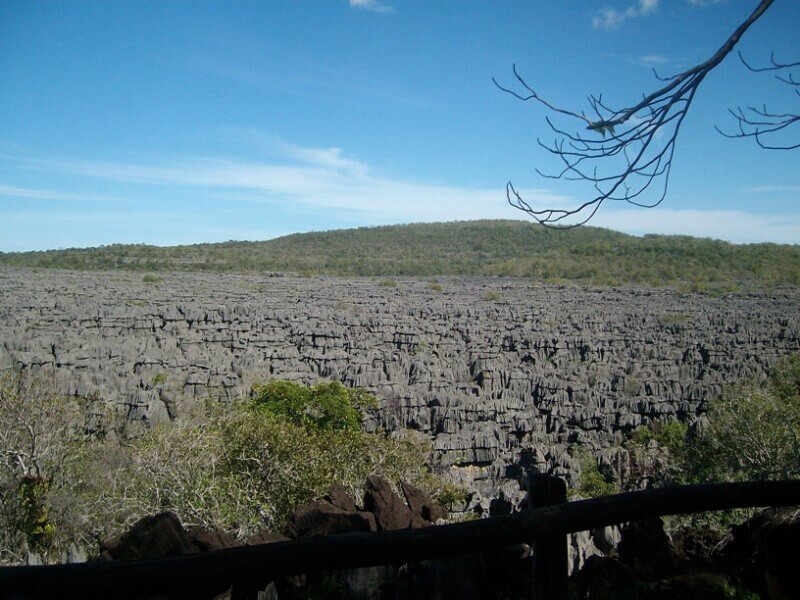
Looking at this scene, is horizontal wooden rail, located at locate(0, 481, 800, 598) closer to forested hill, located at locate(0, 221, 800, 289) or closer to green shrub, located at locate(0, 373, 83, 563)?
green shrub, located at locate(0, 373, 83, 563)

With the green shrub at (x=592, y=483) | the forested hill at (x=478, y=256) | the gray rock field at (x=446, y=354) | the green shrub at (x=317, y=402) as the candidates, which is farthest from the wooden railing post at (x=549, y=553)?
the forested hill at (x=478, y=256)

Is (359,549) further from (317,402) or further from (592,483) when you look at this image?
(317,402)

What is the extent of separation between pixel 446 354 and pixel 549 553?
24952mm

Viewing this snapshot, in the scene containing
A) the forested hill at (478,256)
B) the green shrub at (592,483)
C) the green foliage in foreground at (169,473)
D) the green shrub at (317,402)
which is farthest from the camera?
the forested hill at (478,256)

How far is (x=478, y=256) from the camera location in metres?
85.8

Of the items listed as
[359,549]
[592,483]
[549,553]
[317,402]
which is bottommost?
[592,483]

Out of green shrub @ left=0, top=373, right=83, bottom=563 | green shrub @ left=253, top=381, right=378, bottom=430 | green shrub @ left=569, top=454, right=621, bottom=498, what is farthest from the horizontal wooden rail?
green shrub @ left=253, top=381, right=378, bottom=430

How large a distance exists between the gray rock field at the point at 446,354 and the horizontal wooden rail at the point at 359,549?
6.11m

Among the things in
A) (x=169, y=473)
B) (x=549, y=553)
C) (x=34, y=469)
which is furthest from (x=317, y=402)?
(x=549, y=553)

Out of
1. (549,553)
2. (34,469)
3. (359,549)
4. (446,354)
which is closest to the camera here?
(359,549)

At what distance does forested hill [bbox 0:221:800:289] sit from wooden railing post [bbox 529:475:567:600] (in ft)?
182

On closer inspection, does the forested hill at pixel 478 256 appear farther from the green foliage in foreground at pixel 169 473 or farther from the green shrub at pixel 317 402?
the green foliage in foreground at pixel 169 473

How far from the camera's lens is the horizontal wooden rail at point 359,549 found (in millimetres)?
2576

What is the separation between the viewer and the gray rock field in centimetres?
1938
